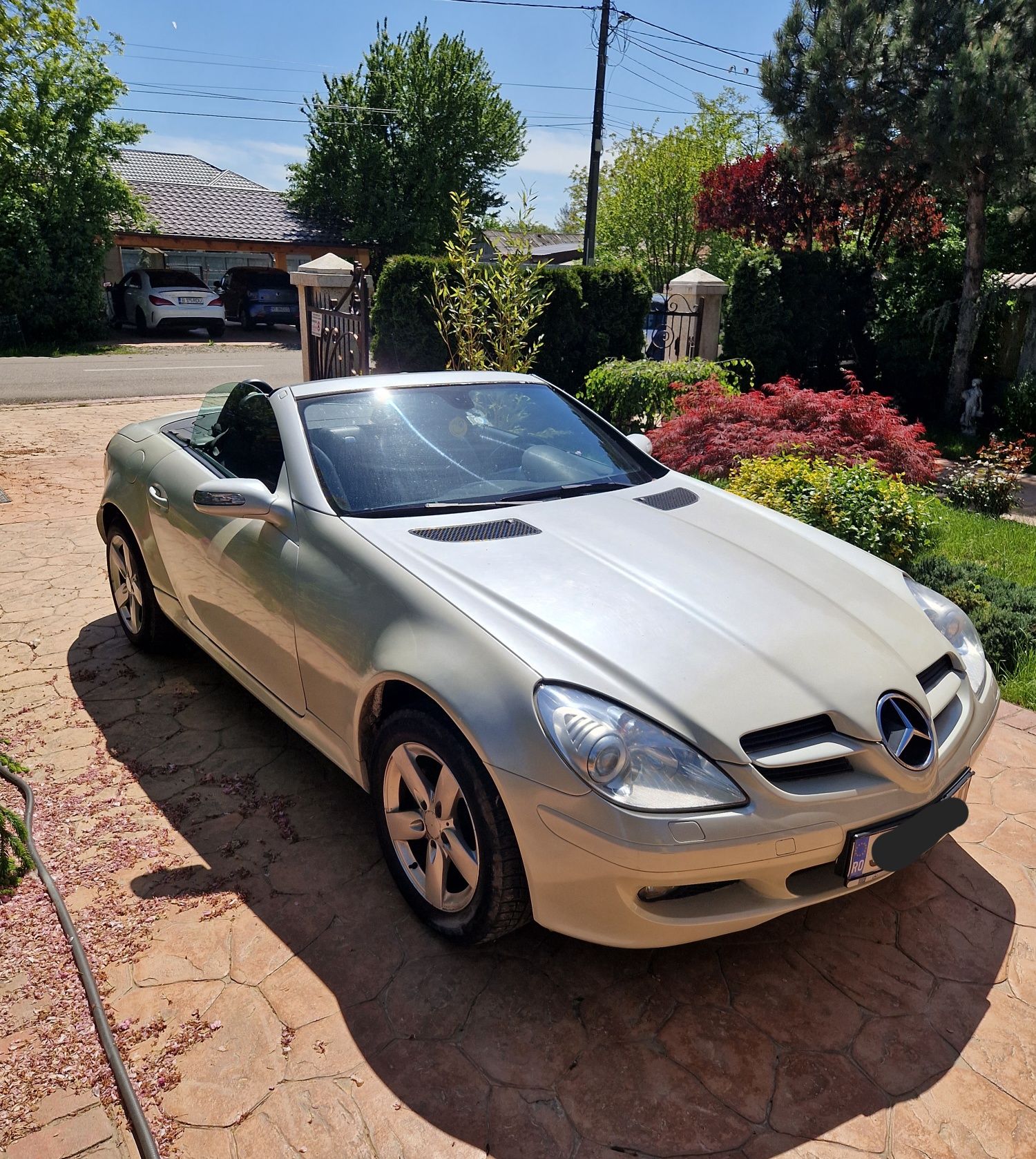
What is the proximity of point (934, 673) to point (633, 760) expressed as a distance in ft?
3.70

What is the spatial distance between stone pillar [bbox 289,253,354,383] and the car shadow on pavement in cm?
1017

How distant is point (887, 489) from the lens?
546 centimetres

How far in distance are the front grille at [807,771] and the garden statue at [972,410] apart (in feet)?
35.1

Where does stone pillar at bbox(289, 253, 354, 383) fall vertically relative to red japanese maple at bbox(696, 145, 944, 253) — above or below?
below

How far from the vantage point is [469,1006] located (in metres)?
2.41

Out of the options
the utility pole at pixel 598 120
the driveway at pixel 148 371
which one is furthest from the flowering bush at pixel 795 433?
the utility pole at pixel 598 120

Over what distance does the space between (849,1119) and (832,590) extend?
145 centimetres

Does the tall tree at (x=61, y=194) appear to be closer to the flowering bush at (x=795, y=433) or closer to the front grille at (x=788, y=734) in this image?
the flowering bush at (x=795, y=433)

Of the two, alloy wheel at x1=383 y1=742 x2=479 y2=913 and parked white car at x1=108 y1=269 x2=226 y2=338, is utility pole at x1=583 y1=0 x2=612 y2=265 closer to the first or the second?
parked white car at x1=108 y1=269 x2=226 y2=338

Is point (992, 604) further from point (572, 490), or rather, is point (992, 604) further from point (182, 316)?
point (182, 316)

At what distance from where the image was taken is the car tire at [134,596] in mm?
4332

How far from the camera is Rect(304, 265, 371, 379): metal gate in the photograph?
11.5 metres

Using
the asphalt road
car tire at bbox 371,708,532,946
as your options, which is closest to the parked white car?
the asphalt road

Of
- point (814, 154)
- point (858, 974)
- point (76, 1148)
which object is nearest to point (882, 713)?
point (858, 974)
